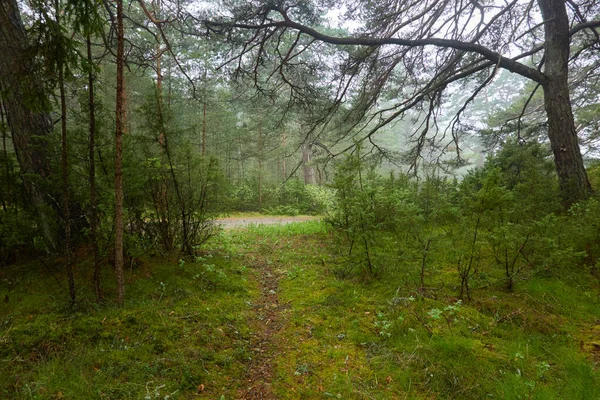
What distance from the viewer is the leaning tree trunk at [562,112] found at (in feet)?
18.6

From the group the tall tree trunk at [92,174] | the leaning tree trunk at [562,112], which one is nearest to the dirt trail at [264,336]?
the tall tree trunk at [92,174]

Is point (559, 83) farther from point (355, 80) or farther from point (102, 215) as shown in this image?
point (102, 215)

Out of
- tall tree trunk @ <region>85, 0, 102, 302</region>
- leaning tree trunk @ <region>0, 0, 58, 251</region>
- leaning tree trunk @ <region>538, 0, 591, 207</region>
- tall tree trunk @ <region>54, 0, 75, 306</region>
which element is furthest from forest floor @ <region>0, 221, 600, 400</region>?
leaning tree trunk @ <region>538, 0, 591, 207</region>

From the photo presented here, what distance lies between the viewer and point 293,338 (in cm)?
340

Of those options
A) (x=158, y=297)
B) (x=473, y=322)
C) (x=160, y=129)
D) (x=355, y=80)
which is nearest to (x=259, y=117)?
(x=355, y=80)

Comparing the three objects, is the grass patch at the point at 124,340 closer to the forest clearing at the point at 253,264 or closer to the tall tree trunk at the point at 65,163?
the forest clearing at the point at 253,264

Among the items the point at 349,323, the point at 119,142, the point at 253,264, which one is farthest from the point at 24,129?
the point at 349,323

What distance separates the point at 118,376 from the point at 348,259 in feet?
12.3

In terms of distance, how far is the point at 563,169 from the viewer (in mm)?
5828

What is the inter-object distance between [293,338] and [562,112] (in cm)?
702

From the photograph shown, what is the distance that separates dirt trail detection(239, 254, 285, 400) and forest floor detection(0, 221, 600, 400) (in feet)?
0.06

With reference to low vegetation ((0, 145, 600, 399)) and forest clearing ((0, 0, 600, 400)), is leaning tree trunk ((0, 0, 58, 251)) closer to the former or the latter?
forest clearing ((0, 0, 600, 400))

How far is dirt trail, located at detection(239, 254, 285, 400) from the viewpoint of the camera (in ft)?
8.49

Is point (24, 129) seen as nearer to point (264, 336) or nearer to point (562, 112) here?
point (264, 336)
